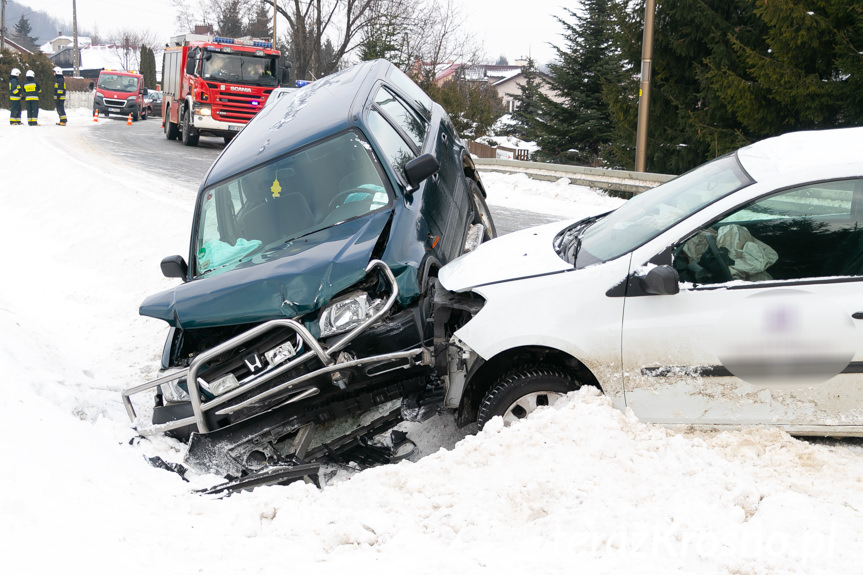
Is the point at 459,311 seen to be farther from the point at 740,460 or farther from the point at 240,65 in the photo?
the point at 240,65

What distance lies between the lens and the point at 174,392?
15.9 ft

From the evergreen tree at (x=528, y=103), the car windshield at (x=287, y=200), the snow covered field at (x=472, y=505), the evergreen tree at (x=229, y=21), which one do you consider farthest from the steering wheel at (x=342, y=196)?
the evergreen tree at (x=229, y=21)

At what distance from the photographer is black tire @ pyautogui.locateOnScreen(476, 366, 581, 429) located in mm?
4094

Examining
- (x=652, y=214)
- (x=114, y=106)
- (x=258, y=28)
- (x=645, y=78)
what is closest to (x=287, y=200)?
(x=652, y=214)

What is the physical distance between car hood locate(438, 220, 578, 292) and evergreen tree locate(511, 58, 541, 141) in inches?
972

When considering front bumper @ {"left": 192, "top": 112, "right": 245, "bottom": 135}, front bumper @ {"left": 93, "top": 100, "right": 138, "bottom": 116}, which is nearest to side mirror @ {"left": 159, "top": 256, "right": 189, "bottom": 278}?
front bumper @ {"left": 192, "top": 112, "right": 245, "bottom": 135}

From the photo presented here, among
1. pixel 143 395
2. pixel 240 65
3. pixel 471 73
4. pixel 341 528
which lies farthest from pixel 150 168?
pixel 471 73

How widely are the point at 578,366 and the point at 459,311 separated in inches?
33.5

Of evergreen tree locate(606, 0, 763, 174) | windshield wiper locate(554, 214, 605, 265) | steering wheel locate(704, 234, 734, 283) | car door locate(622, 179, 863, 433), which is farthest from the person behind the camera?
evergreen tree locate(606, 0, 763, 174)

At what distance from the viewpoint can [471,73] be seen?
71.0 m

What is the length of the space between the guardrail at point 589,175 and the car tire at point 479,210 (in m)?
5.76

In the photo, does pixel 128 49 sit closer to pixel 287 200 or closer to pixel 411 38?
pixel 411 38

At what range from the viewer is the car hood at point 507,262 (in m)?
4.27

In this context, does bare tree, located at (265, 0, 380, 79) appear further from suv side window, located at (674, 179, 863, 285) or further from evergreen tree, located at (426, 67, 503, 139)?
suv side window, located at (674, 179, 863, 285)
